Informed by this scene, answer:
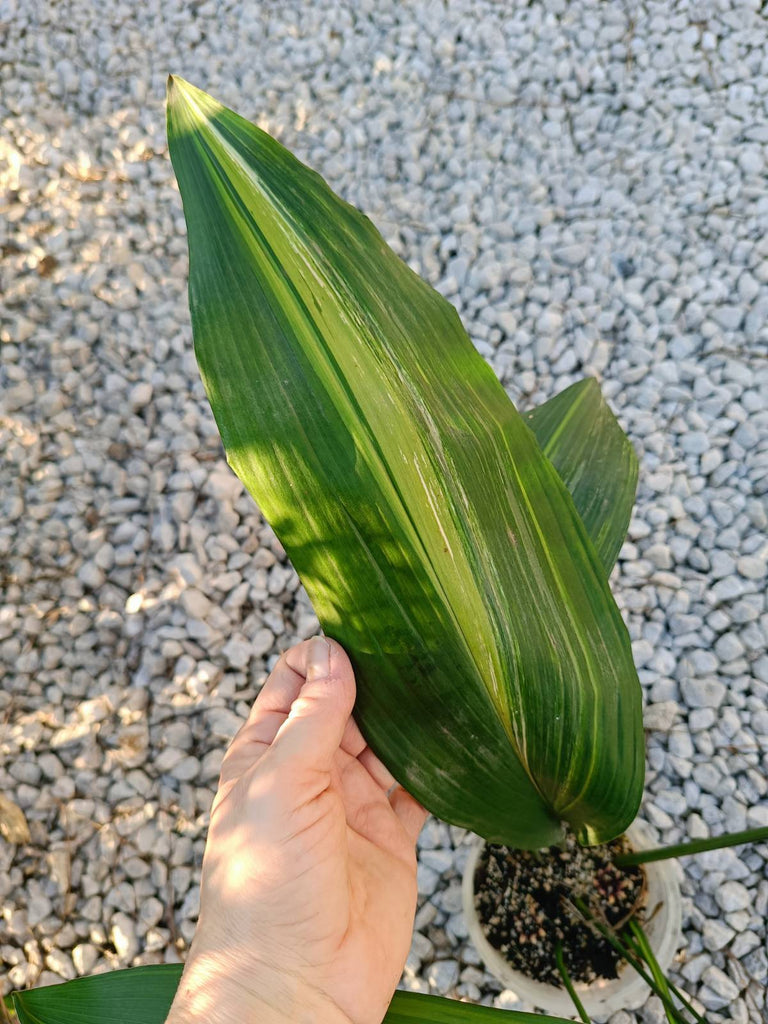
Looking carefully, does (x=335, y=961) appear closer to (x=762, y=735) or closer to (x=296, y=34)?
(x=762, y=735)

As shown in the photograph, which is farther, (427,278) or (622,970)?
(427,278)

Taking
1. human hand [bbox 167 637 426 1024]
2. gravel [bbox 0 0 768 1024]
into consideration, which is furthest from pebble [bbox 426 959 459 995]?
human hand [bbox 167 637 426 1024]

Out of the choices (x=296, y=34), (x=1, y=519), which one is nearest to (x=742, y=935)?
(x=1, y=519)

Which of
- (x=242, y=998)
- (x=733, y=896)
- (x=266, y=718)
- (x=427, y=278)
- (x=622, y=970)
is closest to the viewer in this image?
(x=242, y=998)

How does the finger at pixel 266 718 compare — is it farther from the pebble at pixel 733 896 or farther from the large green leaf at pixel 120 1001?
the pebble at pixel 733 896

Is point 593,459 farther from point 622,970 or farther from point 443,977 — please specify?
point 443,977

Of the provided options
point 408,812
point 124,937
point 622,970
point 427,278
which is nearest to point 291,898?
point 408,812

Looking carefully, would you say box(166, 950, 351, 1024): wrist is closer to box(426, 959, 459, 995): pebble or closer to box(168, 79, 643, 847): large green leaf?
box(168, 79, 643, 847): large green leaf
